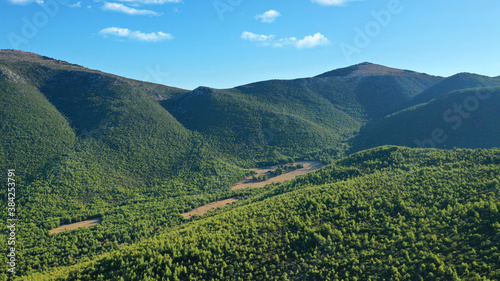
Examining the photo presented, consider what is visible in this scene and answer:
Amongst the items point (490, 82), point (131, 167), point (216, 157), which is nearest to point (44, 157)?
point (131, 167)

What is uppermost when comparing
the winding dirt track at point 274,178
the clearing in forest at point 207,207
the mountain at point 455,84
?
the mountain at point 455,84

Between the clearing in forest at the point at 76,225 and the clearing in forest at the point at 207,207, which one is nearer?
the clearing in forest at the point at 76,225

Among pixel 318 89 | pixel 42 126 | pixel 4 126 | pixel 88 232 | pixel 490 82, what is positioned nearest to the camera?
pixel 88 232

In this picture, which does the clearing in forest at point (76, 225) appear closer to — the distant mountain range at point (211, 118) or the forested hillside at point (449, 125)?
the distant mountain range at point (211, 118)

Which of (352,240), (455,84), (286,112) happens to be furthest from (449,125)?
(352,240)

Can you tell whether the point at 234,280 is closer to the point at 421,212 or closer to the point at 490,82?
the point at 421,212

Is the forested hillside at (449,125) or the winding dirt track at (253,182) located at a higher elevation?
the forested hillside at (449,125)

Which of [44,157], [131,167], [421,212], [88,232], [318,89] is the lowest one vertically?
[88,232]

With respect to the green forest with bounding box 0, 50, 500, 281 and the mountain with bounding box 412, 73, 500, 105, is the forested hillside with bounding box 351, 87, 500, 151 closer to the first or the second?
the green forest with bounding box 0, 50, 500, 281

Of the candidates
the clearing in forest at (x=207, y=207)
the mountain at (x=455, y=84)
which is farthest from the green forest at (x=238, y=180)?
the clearing in forest at (x=207, y=207)
